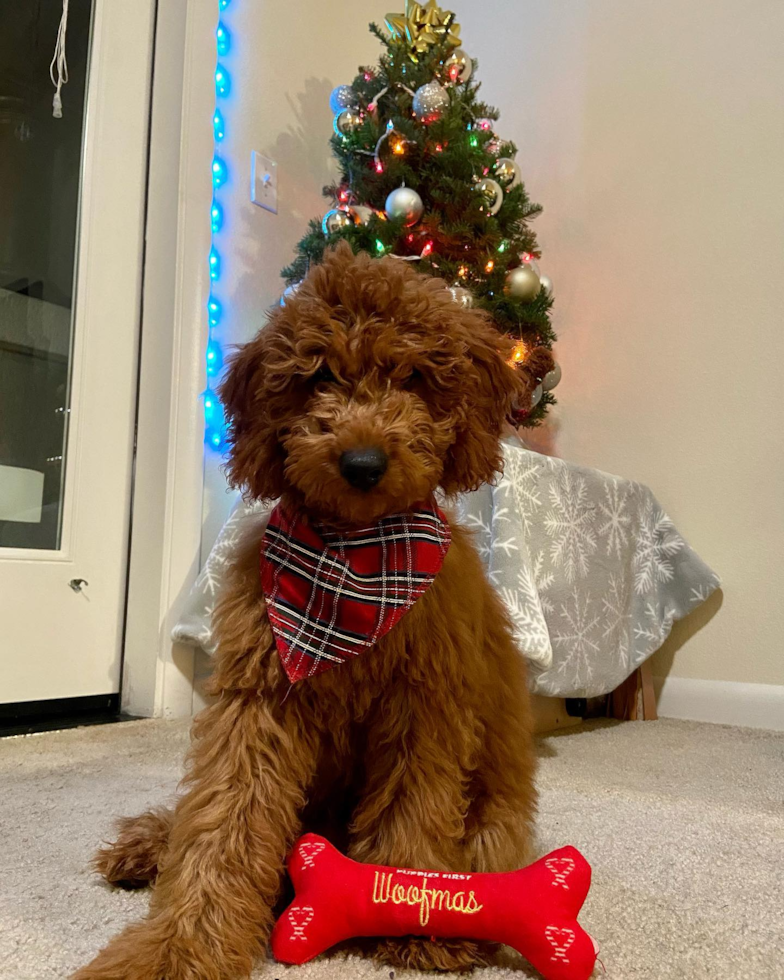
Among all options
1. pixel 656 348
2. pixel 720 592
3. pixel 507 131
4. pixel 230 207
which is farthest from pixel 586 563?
pixel 507 131

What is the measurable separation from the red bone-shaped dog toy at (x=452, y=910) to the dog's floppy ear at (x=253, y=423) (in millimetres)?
426

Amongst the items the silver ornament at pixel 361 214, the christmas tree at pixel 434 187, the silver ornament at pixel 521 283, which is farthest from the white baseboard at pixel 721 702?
the silver ornament at pixel 361 214

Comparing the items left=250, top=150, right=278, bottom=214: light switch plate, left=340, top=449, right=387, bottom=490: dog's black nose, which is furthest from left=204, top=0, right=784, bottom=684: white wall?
left=340, top=449, right=387, bottom=490: dog's black nose

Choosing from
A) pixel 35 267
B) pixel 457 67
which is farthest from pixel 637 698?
pixel 35 267

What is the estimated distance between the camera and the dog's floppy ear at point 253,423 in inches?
34.7

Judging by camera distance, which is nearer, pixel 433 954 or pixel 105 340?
pixel 433 954

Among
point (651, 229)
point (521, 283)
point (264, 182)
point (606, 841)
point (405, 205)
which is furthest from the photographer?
point (651, 229)

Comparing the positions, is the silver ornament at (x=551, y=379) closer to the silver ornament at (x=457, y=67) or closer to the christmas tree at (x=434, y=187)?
the christmas tree at (x=434, y=187)

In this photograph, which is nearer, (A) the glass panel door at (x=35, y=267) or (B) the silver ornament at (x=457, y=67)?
(A) the glass panel door at (x=35, y=267)

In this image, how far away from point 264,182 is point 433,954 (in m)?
2.28

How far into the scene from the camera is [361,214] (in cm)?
218

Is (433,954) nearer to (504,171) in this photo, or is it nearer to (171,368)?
(171,368)

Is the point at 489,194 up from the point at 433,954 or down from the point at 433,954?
up

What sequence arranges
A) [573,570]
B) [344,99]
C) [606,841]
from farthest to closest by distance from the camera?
[344,99]
[573,570]
[606,841]
